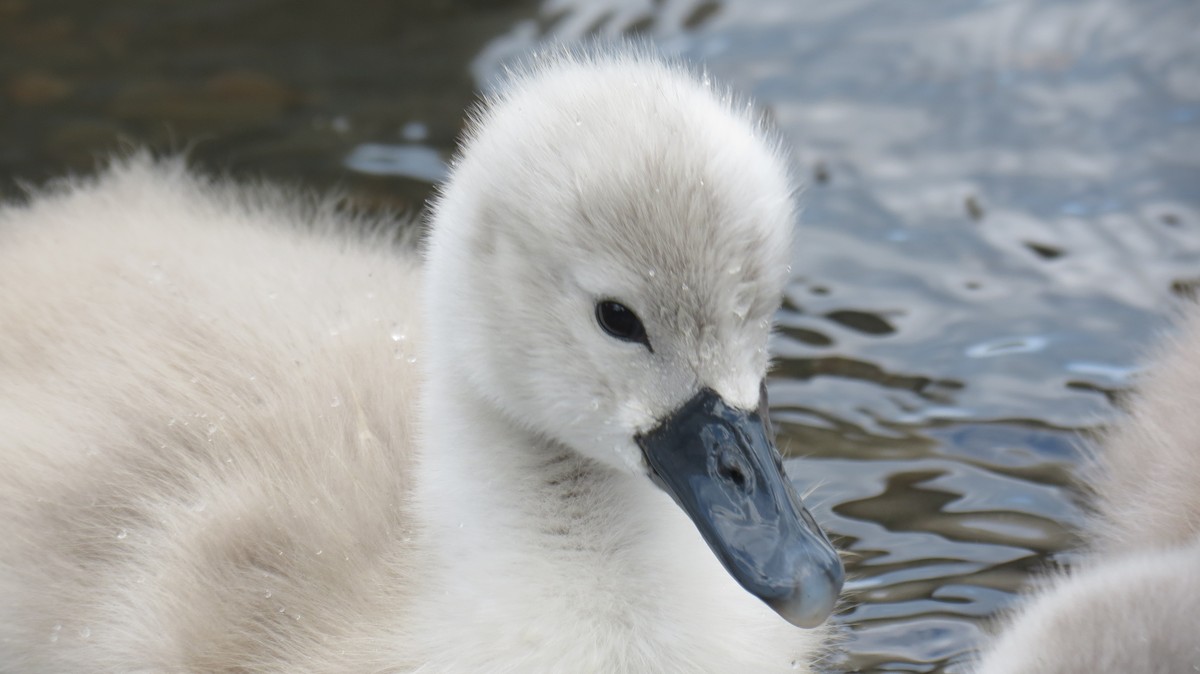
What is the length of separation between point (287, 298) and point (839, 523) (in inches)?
49.0

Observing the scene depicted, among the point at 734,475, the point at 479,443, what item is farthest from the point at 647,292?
the point at 479,443

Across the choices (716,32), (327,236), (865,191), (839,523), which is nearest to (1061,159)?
(865,191)

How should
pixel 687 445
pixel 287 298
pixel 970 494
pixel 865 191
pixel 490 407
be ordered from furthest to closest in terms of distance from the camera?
pixel 865 191, pixel 970 494, pixel 287 298, pixel 490 407, pixel 687 445

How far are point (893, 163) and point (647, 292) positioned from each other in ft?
8.36

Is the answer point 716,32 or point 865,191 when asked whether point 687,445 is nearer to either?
point 865,191

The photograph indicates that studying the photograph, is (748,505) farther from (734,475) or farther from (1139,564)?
(1139,564)

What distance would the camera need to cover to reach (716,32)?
225 inches

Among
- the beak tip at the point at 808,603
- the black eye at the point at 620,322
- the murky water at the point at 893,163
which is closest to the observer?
the beak tip at the point at 808,603

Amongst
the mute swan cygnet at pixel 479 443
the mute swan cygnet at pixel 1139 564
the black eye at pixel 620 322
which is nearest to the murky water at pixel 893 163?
the mute swan cygnet at pixel 1139 564

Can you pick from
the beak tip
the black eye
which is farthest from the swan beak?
the black eye

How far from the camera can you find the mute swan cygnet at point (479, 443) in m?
2.66

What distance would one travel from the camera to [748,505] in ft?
8.64

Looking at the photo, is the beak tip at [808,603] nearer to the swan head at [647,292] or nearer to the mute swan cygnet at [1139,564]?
the swan head at [647,292]

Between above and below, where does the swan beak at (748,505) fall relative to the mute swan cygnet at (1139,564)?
above
